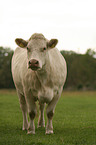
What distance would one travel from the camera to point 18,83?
26.2 ft

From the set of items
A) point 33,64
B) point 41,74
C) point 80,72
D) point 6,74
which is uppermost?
point 33,64

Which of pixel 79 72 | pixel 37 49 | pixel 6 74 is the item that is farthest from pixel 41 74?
pixel 79 72

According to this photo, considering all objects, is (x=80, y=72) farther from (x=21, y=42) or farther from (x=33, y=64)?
(x=33, y=64)

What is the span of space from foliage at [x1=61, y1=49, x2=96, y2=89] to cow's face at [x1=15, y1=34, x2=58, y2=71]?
5312 centimetres

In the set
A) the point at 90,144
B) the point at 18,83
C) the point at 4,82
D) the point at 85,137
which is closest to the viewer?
the point at 90,144

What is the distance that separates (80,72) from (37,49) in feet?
182

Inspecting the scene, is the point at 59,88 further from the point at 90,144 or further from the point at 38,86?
the point at 90,144

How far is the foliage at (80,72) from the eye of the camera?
60406 millimetres

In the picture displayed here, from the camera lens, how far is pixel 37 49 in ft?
20.9

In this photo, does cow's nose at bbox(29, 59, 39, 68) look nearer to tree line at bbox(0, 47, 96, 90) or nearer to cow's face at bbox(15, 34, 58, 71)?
cow's face at bbox(15, 34, 58, 71)

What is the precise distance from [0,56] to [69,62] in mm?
14452

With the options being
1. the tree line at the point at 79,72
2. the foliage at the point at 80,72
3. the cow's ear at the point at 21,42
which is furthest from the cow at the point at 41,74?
the foliage at the point at 80,72

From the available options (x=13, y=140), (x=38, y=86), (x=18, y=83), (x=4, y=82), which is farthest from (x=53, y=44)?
(x=4, y=82)

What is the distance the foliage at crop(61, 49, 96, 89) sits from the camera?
6041 centimetres
